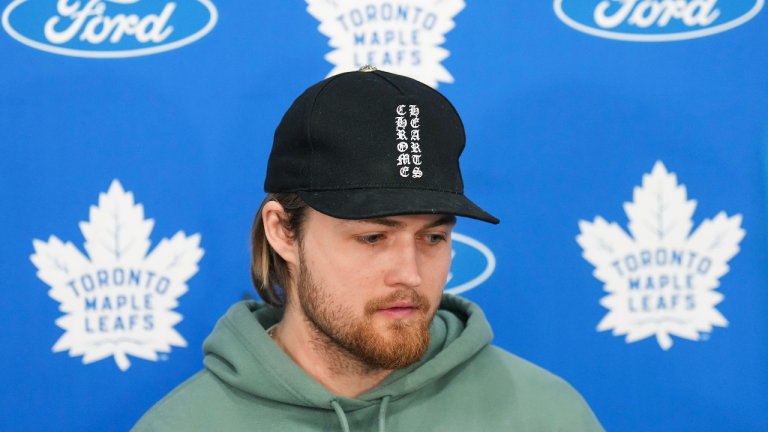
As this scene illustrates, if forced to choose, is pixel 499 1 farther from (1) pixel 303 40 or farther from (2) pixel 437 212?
(2) pixel 437 212

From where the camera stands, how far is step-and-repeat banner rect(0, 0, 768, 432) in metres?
1.48

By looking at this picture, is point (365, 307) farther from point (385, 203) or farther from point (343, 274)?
point (385, 203)

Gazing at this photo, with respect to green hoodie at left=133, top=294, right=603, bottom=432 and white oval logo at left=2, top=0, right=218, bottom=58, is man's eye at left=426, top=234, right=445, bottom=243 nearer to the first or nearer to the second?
green hoodie at left=133, top=294, right=603, bottom=432

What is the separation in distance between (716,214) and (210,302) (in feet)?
4.05

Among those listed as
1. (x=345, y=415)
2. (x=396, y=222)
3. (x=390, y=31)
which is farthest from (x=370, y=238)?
(x=390, y=31)

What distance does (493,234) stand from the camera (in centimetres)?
153

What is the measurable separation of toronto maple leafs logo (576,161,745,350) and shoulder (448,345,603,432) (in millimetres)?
340

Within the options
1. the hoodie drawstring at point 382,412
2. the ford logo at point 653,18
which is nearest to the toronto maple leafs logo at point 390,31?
the ford logo at point 653,18

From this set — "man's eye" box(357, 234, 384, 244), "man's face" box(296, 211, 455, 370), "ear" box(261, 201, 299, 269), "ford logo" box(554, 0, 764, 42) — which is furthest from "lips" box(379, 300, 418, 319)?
"ford logo" box(554, 0, 764, 42)

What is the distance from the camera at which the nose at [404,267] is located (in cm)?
106

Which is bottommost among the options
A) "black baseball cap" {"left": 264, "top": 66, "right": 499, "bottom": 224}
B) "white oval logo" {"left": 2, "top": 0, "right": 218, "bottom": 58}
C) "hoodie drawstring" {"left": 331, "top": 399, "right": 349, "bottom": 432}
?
"hoodie drawstring" {"left": 331, "top": 399, "right": 349, "bottom": 432}

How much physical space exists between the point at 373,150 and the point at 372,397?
46 centimetres

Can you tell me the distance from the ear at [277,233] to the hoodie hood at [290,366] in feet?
0.48

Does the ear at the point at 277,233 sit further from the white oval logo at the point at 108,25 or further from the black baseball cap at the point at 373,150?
the white oval logo at the point at 108,25
